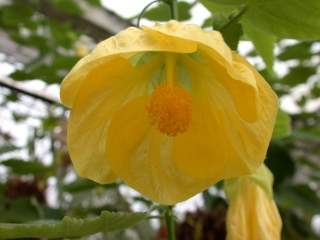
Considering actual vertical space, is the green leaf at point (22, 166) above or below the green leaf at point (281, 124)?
below

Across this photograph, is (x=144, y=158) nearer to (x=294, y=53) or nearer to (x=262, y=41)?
(x=262, y=41)

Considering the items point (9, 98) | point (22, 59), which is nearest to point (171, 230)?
point (9, 98)

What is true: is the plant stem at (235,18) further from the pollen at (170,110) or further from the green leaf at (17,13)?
the green leaf at (17,13)

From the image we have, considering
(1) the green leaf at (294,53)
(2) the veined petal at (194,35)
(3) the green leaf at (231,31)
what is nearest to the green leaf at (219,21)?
(3) the green leaf at (231,31)

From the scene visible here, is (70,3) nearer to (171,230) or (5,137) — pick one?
(5,137)

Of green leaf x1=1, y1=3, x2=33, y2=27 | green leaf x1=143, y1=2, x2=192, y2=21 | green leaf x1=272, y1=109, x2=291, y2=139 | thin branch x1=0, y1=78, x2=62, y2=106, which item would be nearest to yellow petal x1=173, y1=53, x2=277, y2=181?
green leaf x1=272, y1=109, x2=291, y2=139
